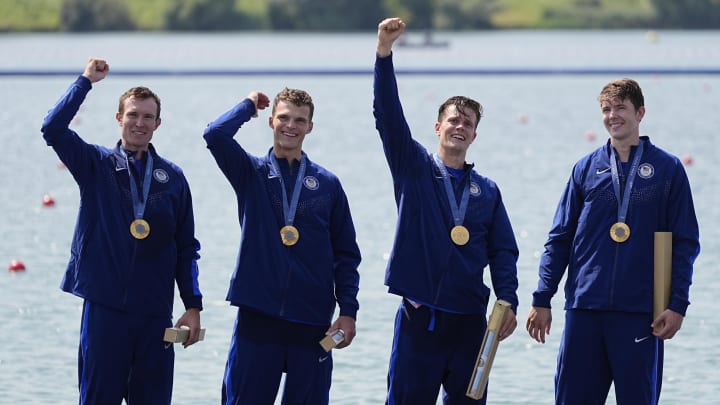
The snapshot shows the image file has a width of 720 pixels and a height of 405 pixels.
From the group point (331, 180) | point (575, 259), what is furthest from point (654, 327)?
point (331, 180)

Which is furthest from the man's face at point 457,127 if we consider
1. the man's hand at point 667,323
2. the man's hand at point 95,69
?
the man's hand at point 95,69

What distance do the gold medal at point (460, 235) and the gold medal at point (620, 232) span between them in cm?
67

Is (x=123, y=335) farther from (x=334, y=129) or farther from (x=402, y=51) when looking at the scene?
(x=402, y=51)

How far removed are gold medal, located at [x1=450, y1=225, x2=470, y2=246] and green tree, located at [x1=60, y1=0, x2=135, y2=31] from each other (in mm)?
78756

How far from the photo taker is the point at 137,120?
693cm

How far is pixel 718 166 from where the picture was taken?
982 inches

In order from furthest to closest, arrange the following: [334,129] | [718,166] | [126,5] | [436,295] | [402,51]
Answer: [126,5] < [402,51] < [334,129] < [718,166] < [436,295]

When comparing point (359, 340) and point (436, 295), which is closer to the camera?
point (436, 295)

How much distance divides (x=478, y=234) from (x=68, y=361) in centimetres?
526

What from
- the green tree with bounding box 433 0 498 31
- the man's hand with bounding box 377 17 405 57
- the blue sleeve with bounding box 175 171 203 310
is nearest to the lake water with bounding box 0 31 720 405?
the blue sleeve with bounding box 175 171 203 310

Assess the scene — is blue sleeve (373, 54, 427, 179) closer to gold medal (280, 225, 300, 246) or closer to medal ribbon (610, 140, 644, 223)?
gold medal (280, 225, 300, 246)

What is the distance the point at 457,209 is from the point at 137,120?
1548 millimetres

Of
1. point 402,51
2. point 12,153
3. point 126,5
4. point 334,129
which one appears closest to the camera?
point 12,153

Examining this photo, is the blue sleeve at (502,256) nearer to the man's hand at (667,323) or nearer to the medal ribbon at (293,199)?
the man's hand at (667,323)
